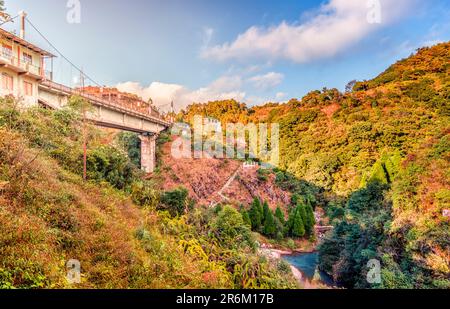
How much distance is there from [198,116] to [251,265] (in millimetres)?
23811

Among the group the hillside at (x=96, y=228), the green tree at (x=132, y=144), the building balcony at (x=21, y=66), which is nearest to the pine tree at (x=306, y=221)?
the hillside at (x=96, y=228)

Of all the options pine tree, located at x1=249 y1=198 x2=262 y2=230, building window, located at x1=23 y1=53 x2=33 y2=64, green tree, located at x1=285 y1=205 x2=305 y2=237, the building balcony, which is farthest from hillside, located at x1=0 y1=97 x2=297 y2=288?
green tree, located at x1=285 y1=205 x2=305 y2=237

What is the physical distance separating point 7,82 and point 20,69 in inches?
26.4

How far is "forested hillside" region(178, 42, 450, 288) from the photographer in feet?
28.0

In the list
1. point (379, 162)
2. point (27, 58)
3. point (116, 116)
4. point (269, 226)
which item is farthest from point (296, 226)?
point (27, 58)

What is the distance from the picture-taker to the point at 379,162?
1606 centimetres

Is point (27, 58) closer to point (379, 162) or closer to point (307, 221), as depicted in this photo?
point (307, 221)

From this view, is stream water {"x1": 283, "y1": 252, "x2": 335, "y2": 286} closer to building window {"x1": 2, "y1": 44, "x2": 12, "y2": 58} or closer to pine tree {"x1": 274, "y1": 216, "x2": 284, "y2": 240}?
pine tree {"x1": 274, "y1": 216, "x2": 284, "y2": 240}

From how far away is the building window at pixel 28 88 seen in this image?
11000 millimetres

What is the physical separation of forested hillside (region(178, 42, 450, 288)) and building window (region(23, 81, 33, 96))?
14.2 metres

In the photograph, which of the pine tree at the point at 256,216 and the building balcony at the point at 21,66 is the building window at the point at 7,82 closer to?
the building balcony at the point at 21,66

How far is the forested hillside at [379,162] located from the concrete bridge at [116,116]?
803 cm

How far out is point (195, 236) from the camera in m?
7.29

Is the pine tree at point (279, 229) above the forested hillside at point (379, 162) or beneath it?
beneath
